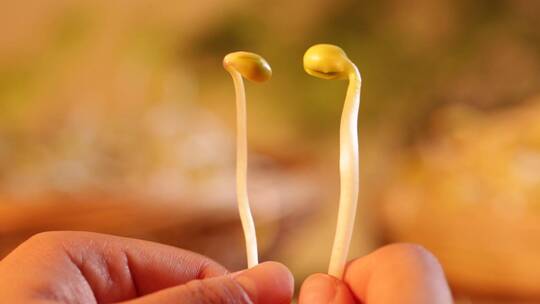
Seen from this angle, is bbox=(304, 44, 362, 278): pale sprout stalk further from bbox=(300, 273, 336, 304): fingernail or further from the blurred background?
the blurred background

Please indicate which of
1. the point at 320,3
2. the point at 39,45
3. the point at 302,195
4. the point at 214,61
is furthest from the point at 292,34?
the point at 39,45

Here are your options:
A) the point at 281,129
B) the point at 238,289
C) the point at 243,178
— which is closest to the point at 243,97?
the point at 243,178

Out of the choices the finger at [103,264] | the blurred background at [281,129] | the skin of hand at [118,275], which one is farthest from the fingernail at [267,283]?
the blurred background at [281,129]

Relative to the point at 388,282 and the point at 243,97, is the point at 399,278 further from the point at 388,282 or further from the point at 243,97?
the point at 243,97

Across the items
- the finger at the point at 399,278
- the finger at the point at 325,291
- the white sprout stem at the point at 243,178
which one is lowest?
the finger at the point at 325,291

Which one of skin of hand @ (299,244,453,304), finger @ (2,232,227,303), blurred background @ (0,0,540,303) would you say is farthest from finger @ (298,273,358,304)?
blurred background @ (0,0,540,303)

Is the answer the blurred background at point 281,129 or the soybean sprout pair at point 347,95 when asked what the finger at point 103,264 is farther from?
the blurred background at point 281,129
